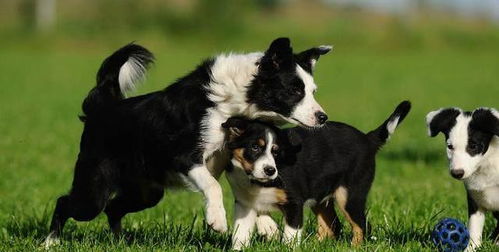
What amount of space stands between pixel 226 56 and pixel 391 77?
23614 mm

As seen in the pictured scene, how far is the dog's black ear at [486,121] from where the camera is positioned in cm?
619

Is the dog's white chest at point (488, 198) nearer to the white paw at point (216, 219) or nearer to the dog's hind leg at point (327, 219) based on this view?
the dog's hind leg at point (327, 219)

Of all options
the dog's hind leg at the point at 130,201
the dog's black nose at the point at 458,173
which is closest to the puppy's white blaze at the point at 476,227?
the dog's black nose at the point at 458,173

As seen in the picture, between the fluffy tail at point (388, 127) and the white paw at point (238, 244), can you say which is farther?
the fluffy tail at point (388, 127)

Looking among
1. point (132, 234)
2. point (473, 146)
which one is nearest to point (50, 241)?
point (132, 234)

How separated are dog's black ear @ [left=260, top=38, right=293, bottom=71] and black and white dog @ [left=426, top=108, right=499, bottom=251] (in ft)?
3.72

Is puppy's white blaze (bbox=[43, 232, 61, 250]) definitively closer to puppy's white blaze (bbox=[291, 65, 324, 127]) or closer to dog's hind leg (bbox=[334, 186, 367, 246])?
puppy's white blaze (bbox=[291, 65, 324, 127])

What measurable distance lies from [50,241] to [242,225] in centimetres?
150

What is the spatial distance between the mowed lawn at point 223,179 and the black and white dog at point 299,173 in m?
0.17

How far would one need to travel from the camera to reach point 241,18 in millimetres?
43312

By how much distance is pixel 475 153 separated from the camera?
625 cm

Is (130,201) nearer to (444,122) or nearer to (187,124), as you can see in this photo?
(187,124)

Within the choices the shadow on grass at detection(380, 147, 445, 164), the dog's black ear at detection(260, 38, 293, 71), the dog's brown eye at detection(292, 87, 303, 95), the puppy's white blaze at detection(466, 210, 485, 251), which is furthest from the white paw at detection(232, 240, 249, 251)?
the shadow on grass at detection(380, 147, 445, 164)

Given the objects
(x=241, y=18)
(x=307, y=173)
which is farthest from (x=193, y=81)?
(x=241, y=18)
